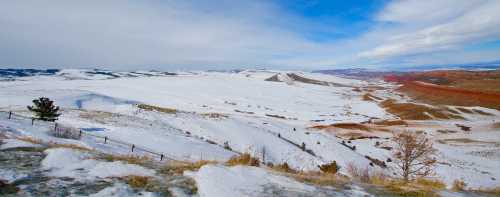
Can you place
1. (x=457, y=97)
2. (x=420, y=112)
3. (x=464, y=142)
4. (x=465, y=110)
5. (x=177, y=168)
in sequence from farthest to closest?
1. (x=457, y=97)
2. (x=465, y=110)
3. (x=420, y=112)
4. (x=464, y=142)
5. (x=177, y=168)

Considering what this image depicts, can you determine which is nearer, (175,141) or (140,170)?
(140,170)

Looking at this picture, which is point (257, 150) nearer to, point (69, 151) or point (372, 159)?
point (372, 159)

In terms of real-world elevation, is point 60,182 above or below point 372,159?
above

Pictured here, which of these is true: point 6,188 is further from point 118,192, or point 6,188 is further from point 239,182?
point 239,182

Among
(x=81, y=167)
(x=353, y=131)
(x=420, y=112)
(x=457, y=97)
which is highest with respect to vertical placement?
(x=81, y=167)

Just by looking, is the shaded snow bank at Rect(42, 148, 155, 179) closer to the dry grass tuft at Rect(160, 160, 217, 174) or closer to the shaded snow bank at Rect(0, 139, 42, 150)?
the dry grass tuft at Rect(160, 160, 217, 174)

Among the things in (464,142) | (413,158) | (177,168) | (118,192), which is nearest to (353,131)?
(464,142)

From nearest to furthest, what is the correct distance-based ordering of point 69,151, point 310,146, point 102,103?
point 69,151 < point 310,146 < point 102,103

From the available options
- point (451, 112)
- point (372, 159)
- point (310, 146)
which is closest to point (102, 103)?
point (310, 146)

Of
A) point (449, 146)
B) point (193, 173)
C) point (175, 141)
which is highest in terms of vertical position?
point (193, 173)

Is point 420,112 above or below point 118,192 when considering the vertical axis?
below

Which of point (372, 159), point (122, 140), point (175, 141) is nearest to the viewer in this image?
point (122, 140)
